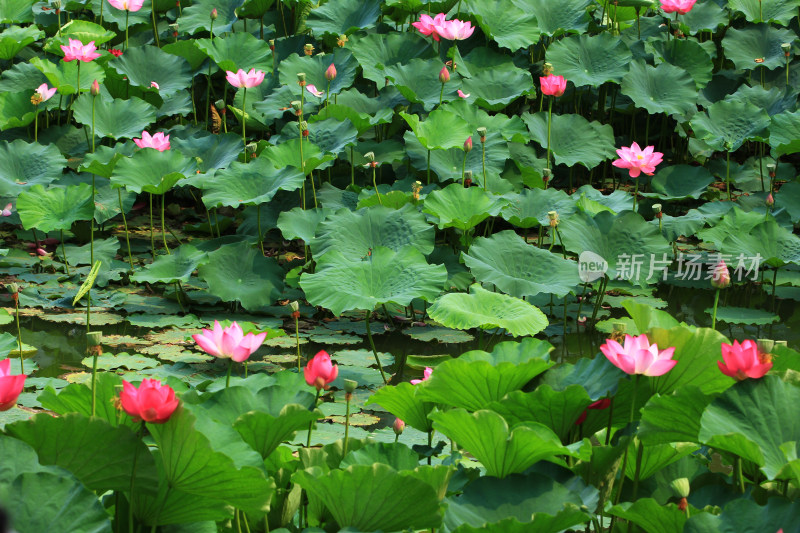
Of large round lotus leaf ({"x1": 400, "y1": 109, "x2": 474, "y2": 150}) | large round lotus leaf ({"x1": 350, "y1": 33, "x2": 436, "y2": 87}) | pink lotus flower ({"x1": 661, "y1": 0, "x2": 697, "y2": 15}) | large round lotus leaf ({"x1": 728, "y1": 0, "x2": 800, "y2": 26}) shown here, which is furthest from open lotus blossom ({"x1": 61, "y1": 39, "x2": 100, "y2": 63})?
large round lotus leaf ({"x1": 728, "y1": 0, "x2": 800, "y2": 26})

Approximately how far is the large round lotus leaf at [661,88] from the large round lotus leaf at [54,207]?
2603 mm

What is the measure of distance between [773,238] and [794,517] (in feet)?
8.00

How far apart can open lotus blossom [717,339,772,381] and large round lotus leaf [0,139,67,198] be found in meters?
3.36

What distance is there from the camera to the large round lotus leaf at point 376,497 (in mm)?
1297

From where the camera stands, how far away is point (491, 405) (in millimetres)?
1602

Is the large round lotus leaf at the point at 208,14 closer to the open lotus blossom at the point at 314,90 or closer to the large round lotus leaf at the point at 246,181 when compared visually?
the open lotus blossom at the point at 314,90

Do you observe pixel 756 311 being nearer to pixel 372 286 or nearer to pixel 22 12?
pixel 372 286

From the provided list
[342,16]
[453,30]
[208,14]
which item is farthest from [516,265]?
[208,14]

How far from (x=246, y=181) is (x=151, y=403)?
240 centimetres

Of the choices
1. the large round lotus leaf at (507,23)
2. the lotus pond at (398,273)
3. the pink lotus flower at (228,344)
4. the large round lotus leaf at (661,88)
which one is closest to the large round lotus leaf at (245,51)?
the lotus pond at (398,273)

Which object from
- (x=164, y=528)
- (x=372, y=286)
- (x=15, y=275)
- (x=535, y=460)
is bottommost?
(x=15, y=275)

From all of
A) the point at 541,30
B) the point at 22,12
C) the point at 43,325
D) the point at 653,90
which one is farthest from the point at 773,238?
the point at 22,12

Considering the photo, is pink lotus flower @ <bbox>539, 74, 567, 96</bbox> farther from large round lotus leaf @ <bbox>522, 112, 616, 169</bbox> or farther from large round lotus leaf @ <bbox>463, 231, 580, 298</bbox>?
large round lotus leaf @ <bbox>463, 231, 580, 298</bbox>

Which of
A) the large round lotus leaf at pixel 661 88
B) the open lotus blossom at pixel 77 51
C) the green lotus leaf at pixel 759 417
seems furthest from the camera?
the large round lotus leaf at pixel 661 88
